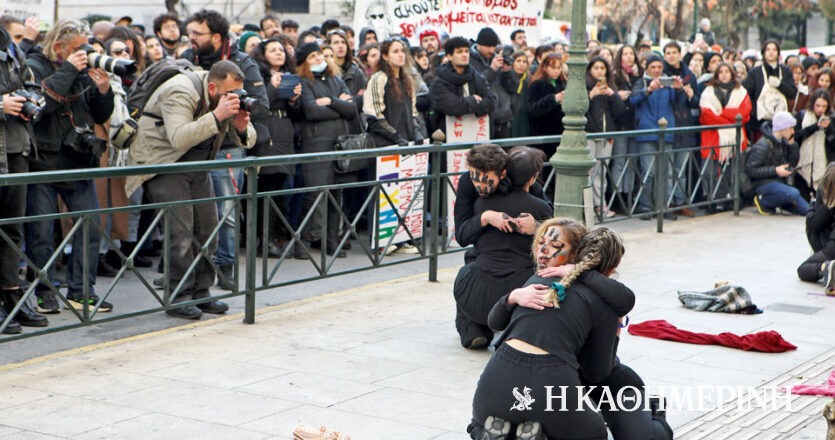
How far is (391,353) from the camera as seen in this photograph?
22.4 feet

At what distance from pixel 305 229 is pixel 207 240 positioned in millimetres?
1188

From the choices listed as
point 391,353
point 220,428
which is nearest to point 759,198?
point 391,353

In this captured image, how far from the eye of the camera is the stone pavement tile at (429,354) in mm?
6637

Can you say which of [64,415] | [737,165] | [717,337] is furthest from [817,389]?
[737,165]

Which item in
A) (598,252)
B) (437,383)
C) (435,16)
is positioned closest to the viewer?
(598,252)

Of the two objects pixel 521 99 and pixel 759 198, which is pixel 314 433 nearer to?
pixel 521 99

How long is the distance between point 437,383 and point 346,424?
3.09 ft

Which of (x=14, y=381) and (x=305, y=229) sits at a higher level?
(x=305, y=229)

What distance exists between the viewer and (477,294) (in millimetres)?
6836

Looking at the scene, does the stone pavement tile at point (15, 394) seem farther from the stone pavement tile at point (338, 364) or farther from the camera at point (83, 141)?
the camera at point (83, 141)

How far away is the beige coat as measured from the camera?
7.43 meters

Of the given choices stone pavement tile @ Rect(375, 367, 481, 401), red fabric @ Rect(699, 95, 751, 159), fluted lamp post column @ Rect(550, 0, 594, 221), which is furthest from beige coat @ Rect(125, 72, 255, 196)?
red fabric @ Rect(699, 95, 751, 159)

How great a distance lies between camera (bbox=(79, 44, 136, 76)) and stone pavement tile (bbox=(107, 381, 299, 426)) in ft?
8.10

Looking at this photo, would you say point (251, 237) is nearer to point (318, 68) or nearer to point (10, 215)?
point (10, 215)
